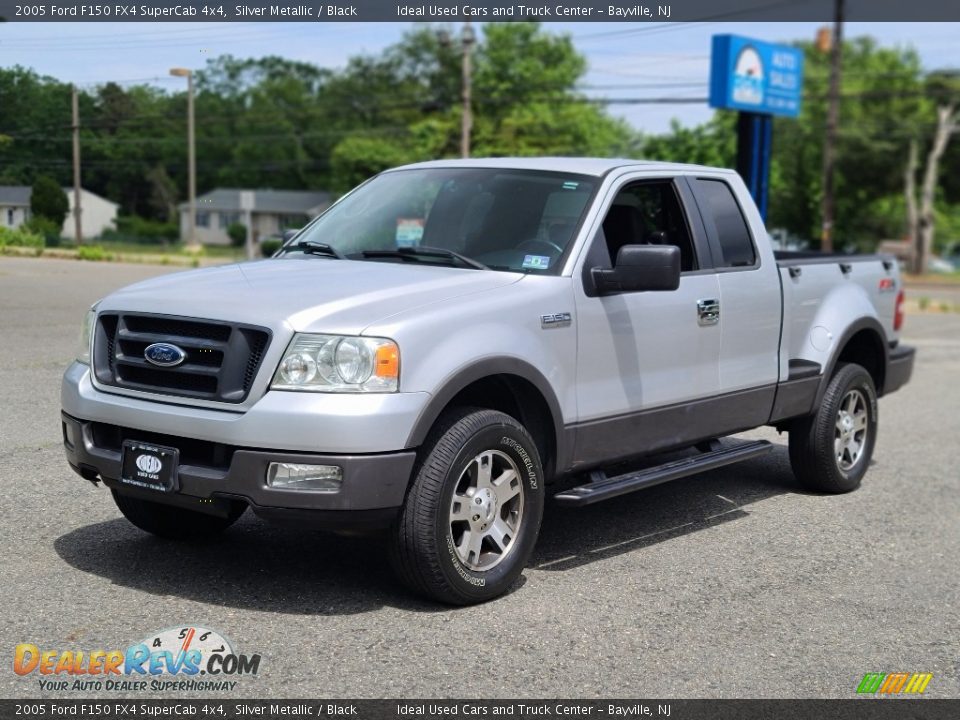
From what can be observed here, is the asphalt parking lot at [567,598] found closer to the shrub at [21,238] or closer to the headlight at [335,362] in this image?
the headlight at [335,362]

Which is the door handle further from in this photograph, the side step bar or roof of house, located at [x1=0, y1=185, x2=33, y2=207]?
roof of house, located at [x1=0, y1=185, x2=33, y2=207]

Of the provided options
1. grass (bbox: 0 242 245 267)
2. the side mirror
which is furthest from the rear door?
grass (bbox: 0 242 245 267)

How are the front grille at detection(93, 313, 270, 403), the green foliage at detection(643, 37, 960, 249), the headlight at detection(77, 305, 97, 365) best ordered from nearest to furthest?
→ the front grille at detection(93, 313, 270, 403) → the headlight at detection(77, 305, 97, 365) → the green foliage at detection(643, 37, 960, 249)

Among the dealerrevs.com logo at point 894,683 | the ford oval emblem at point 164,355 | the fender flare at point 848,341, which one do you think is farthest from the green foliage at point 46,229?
the dealerrevs.com logo at point 894,683

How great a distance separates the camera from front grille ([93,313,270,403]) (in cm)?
491

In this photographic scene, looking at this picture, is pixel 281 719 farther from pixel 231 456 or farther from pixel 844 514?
pixel 844 514

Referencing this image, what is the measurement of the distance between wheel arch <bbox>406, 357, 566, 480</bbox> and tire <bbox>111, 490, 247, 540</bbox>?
55.3 inches

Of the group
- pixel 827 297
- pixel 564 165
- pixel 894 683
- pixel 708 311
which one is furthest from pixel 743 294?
pixel 894 683

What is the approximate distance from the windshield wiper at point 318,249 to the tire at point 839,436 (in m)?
3.40

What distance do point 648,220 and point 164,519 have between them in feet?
10.0

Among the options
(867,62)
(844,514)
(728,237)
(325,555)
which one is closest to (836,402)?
(844,514)

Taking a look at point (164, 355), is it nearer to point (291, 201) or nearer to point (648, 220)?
point (648, 220)

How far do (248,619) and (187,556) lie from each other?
104 cm

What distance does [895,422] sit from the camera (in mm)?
11375
